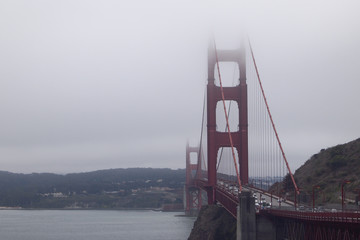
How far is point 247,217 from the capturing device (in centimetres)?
2461

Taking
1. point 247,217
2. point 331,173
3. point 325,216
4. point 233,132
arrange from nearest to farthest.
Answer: point 325,216
point 247,217
point 233,132
point 331,173

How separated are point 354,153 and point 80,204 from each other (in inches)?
4211

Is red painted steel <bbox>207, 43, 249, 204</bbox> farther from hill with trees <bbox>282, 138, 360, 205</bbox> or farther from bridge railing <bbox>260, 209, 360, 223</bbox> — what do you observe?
bridge railing <bbox>260, 209, 360, 223</bbox>

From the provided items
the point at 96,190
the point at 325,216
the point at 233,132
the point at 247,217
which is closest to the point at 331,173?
the point at 233,132

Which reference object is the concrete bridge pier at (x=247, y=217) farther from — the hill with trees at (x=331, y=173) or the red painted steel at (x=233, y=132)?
the red painted steel at (x=233, y=132)

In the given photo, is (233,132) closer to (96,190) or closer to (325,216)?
(325,216)

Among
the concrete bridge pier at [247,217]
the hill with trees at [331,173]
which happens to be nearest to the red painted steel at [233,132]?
the hill with trees at [331,173]

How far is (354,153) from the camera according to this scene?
Result: 4147 centimetres

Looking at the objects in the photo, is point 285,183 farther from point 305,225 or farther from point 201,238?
point 305,225

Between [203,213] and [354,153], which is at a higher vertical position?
[354,153]

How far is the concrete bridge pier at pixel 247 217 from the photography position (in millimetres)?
24438

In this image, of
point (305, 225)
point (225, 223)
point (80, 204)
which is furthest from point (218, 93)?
point (80, 204)

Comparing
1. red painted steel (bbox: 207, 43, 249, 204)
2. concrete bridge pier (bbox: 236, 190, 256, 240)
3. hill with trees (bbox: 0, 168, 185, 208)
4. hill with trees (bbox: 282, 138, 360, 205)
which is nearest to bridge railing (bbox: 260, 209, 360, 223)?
concrete bridge pier (bbox: 236, 190, 256, 240)

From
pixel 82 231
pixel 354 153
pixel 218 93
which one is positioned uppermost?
pixel 218 93
